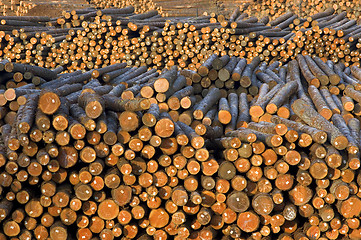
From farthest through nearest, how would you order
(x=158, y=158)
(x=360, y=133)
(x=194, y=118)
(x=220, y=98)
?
(x=220, y=98)
(x=194, y=118)
(x=360, y=133)
(x=158, y=158)

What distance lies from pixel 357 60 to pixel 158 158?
826cm

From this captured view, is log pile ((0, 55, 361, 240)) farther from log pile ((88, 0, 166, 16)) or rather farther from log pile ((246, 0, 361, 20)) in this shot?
log pile ((88, 0, 166, 16))

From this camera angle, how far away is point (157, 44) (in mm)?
11148

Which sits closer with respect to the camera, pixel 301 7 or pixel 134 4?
pixel 301 7

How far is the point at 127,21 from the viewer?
447 inches

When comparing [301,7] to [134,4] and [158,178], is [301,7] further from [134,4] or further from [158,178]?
[158,178]

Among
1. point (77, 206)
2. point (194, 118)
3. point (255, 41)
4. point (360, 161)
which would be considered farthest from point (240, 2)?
point (77, 206)

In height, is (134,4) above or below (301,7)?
below

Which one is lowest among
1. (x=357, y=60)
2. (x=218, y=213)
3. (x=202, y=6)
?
(x=202, y=6)

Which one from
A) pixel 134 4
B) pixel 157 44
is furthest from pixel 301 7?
pixel 157 44

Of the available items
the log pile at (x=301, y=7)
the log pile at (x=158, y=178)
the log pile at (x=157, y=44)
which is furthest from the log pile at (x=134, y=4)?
the log pile at (x=158, y=178)

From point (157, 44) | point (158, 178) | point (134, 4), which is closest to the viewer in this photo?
point (158, 178)

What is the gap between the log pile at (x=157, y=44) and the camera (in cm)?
1093

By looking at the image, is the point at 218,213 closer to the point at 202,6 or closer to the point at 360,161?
the point at 360,161
